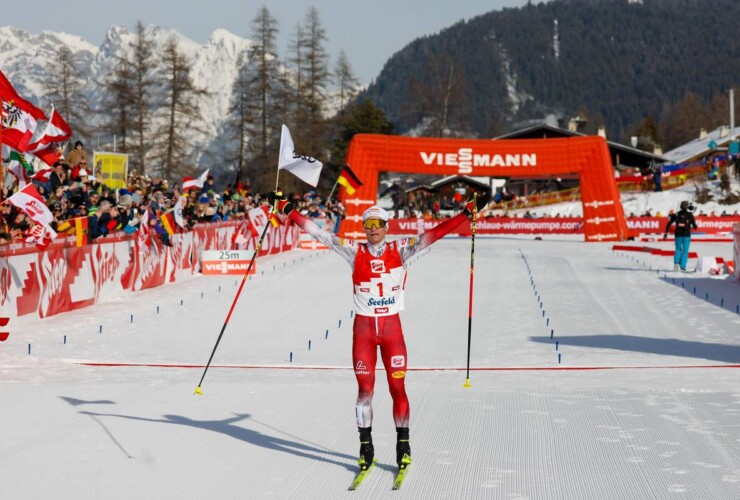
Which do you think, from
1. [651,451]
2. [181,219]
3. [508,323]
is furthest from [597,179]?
[651,451]

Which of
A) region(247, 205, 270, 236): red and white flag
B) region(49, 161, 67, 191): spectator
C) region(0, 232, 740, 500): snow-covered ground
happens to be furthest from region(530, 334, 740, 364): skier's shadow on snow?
region(247, 205, 270, 236): red and white flag

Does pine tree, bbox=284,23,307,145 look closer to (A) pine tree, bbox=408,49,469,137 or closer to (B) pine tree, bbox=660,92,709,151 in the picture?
(A) pine tree, bbox=408,49,469,137

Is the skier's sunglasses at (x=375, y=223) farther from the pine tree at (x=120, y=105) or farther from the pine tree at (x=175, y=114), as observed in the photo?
the pine tree at (x=175, y=114)

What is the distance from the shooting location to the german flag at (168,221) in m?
21.5

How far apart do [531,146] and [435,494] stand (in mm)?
33964

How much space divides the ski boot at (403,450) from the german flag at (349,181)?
4374mm

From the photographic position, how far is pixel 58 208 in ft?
60.5

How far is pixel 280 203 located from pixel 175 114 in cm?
5740

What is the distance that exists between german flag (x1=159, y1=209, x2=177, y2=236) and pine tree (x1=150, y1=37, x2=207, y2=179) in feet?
128

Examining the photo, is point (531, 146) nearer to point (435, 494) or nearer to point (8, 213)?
point (8, 213)

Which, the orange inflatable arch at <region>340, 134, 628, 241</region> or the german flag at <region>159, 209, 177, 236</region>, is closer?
the german flag at <region>159, 209, 177, 236</region>

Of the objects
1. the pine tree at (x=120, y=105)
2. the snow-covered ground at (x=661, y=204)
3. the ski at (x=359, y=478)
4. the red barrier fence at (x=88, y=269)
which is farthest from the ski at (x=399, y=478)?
the pine tree at (x=120, y=105)

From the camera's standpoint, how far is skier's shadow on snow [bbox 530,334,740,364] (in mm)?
12570

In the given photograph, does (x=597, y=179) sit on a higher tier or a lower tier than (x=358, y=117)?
lower
